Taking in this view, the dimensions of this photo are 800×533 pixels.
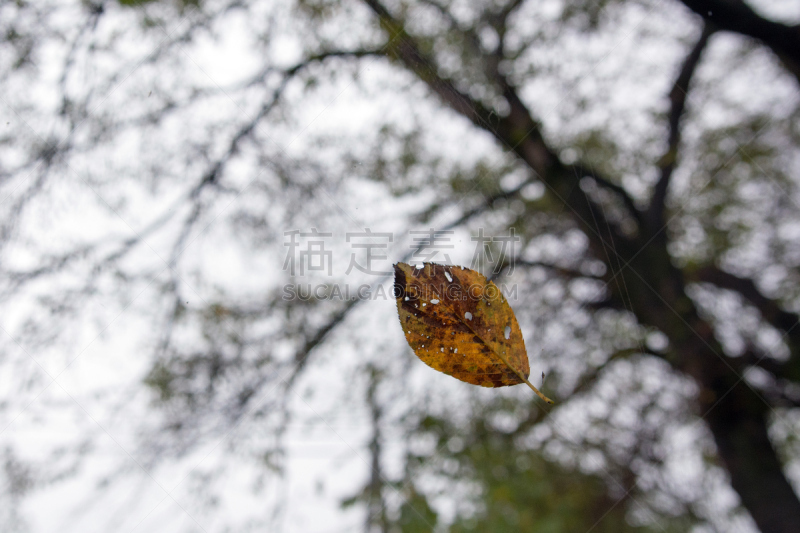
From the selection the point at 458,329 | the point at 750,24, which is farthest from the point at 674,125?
the point at 458,329

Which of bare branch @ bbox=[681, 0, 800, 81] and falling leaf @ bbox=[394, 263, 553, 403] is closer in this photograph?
falling leaf @ bbox=[394, 263, 553, 403]

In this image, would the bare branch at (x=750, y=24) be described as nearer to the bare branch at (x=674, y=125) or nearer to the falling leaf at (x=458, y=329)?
the bare branch at (x=674, y=125)

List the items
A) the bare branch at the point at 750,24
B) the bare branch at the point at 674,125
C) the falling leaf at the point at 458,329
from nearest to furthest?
the falling leaf at the point at 458,329
the bare branch at the point at 750,24
the bare branch at the point at 674,125

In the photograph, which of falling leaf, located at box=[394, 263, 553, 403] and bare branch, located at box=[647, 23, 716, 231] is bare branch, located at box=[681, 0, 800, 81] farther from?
falling leaf, located at box=[394, 263, 553, 403]

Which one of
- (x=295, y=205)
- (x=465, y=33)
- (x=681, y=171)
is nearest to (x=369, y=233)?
(x=295, y=205)

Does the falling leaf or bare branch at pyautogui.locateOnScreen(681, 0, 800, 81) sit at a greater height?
bare branch at pyautogui.locateOnScreen(681, 0, 800, 81)

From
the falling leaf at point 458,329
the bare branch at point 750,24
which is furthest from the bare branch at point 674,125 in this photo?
the falling leaf at point 458,329

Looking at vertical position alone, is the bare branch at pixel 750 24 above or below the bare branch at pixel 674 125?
above

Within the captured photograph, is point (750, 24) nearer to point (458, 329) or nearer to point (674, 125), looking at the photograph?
point (674, 125)

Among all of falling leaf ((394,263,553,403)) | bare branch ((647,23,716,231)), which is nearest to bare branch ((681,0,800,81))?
bare branch ((647,23,716,231))

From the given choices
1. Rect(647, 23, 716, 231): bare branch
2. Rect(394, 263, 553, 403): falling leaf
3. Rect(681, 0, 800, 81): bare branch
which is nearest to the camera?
Rect(394, 263, 553, 403): falling leaf
